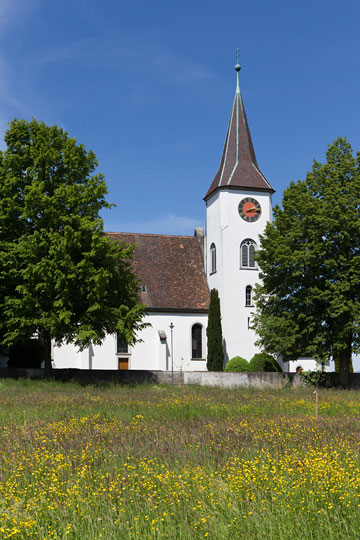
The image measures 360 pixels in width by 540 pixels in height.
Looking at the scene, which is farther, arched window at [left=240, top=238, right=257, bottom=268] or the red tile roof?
arched window at [left=240, top=238, right=257, bottom=268]

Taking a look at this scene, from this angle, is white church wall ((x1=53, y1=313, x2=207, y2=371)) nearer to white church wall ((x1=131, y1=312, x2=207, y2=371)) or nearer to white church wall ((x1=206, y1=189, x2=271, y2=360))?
white church wall ((x1=131, y1=312, x2=207, y2=371))

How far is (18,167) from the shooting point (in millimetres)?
29016

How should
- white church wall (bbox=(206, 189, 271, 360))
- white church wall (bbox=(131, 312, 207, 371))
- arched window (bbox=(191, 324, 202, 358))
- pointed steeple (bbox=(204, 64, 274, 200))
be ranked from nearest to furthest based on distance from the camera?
white church wall (bbox=(206, 189, 271, 360)) < white church wall (bbox=(131, 312, 207, 371)) < arched window (bbox=(191, 324, 202, 358)) < pointed steeple (bbox=(204, 64, 274, 200))

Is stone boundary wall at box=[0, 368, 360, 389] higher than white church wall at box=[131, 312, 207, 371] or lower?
lower

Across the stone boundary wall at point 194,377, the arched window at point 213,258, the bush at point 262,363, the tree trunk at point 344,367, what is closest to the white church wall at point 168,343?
the arched window at point 213,258

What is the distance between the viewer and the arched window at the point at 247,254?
148ft

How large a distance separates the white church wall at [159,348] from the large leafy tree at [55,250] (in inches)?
564

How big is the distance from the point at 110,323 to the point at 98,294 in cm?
309

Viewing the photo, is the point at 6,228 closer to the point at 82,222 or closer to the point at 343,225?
the point at 82,222

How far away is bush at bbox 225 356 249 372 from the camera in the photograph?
132ft

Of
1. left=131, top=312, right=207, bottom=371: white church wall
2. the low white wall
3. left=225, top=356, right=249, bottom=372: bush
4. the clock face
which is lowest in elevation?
the low white wall

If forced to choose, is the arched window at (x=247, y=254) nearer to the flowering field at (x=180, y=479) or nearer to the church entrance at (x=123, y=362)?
the church entrance at (x=123, y=362)

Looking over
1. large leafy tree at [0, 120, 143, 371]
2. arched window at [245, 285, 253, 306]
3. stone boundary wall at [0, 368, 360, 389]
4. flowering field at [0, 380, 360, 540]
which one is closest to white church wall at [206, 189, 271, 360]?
arched window at [245, 285, 253, 306]

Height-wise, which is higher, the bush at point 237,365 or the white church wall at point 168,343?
the white church wall at point 168,343
